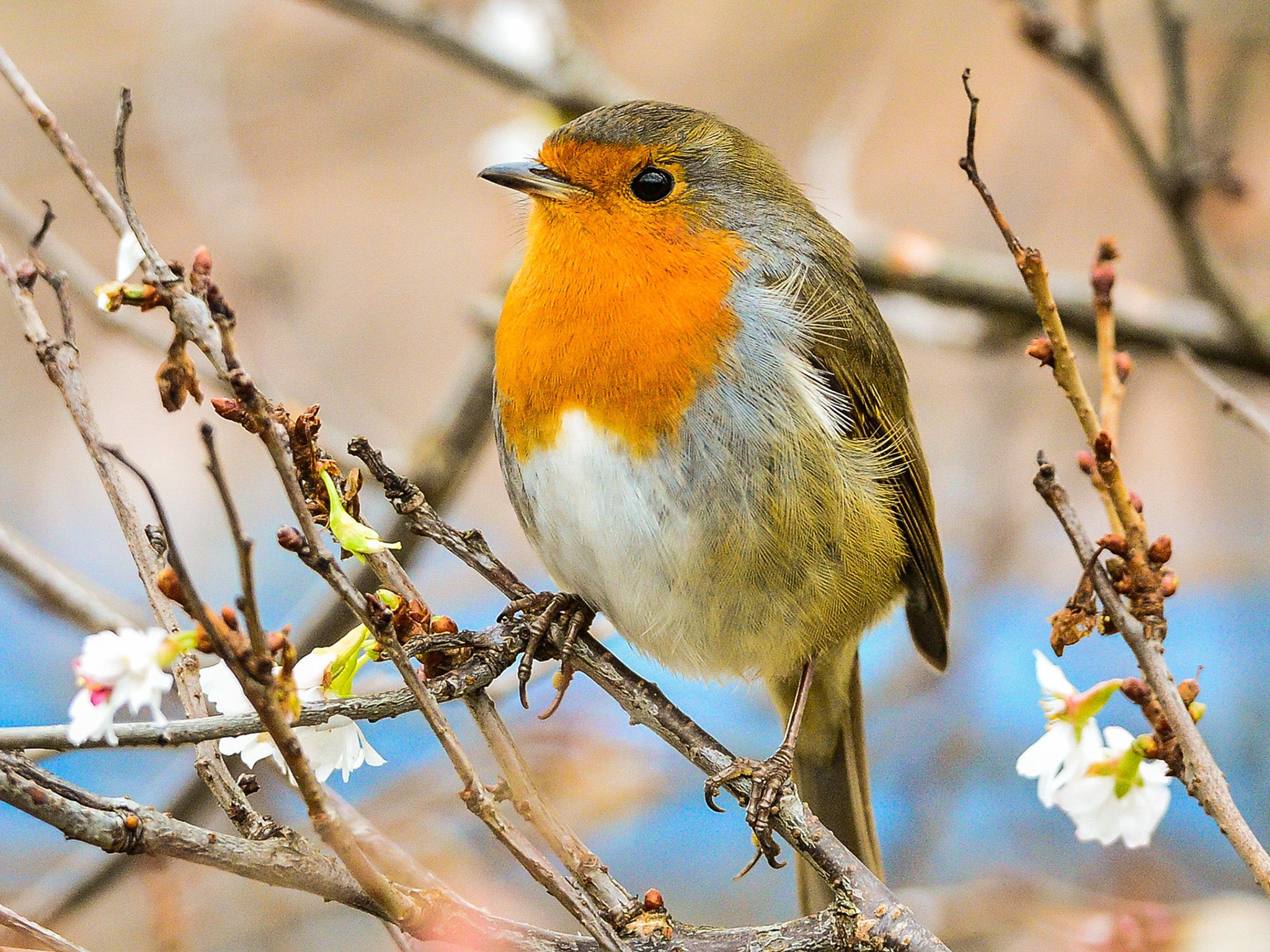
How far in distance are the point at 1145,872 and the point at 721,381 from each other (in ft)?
6.66

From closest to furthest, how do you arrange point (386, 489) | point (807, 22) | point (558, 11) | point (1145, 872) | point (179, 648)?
point (179, 648) < point (386, 489) < point (1145, 872) < point (558, 11) < point (807, 22)

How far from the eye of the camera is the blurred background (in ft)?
11.8

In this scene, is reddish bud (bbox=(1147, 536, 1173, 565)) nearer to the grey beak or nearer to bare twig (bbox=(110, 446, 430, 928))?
bare twig (bbox=(110, 446, 430, 928))

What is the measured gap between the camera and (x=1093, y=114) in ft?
20.7

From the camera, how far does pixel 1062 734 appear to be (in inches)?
70.4

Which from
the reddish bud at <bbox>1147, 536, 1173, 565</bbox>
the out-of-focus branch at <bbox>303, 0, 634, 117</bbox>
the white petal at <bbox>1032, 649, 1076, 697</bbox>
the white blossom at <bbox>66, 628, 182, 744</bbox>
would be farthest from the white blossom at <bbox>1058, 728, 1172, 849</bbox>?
the out-of-focus branch at <bbox>303, 0, 634, 117</bbox>

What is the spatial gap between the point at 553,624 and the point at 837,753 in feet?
3.25

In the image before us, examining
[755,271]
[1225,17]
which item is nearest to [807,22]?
[1225,17]

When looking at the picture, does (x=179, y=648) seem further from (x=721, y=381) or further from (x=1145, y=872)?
(x=1145, y=872)

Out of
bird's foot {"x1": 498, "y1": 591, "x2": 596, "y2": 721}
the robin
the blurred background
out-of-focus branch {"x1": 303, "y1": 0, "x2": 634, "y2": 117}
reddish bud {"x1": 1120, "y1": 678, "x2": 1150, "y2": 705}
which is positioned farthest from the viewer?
out-of-focus branch {"x1": 303, "y1": 0, "x2": 634, "y2": 117}

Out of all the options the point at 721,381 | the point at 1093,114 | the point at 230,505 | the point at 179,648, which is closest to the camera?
the point at 230,505

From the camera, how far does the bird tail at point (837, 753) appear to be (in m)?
2.92

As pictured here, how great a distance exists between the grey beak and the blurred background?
1.11 metres

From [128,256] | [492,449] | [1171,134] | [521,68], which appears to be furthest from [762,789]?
[492,449]
